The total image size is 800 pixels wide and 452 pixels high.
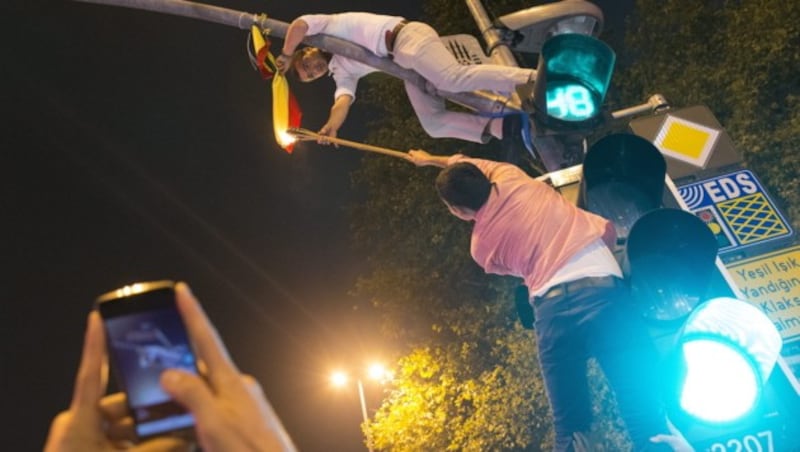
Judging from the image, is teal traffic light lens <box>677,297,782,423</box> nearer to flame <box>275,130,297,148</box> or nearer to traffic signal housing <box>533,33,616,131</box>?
traffic signal housing <box>533,33,616,131</box>

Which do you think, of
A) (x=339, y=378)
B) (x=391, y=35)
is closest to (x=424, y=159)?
(x=391, y=35)

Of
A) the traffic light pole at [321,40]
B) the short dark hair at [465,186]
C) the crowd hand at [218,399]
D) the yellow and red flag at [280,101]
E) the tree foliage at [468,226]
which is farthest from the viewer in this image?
the tree foliage at [468,226]

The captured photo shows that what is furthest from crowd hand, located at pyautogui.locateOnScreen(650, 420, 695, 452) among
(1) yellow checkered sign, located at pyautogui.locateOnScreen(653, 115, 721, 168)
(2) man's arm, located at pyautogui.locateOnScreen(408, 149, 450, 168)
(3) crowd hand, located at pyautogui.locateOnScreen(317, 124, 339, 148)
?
(3) crowd hand, located at pyautogui.locateOnScreen(317, 124, 339, 148)

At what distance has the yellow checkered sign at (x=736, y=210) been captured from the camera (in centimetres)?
420

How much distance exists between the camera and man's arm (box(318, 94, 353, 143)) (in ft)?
19.5

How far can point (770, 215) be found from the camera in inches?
169

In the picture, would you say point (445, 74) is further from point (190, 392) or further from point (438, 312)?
point (438, 312)

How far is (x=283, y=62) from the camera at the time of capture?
540cm

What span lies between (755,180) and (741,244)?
53 cm

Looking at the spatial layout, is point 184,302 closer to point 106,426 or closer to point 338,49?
point 106,426

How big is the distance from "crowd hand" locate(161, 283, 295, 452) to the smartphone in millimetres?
38

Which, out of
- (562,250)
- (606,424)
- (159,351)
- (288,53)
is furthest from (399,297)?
(159,351)

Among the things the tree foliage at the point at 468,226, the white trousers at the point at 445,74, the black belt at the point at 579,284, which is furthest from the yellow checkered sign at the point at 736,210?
the tree foliage at the point at 468,226

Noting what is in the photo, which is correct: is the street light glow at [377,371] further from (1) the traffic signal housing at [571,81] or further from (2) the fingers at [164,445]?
(2) the fingers at [164,445]
